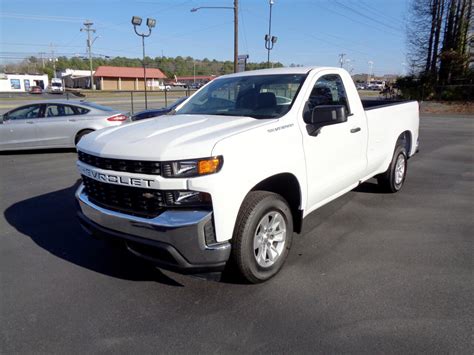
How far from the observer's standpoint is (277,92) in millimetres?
4109

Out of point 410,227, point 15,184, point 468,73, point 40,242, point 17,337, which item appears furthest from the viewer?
point 468,73

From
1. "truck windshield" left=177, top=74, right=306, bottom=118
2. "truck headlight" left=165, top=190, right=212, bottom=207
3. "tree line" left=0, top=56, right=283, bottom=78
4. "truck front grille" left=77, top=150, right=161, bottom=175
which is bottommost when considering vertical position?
"truck headlight" left=165, top=190, right=212, bottom=207

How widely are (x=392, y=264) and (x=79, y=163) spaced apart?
3.23m

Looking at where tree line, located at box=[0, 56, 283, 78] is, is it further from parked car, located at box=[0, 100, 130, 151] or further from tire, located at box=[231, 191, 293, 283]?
tire, located at box=[231, 191, 293, 283]

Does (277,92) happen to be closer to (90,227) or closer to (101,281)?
(90,227)

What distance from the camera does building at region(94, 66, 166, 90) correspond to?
3216 inches

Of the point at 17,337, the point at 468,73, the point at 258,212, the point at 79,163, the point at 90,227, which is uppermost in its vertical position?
the point at 468,73

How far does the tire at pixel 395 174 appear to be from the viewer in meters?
5.95

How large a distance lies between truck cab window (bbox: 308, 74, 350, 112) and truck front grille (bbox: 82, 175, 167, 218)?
2028mm

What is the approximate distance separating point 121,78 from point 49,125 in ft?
260

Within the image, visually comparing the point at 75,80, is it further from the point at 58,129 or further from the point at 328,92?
the point at 328,92

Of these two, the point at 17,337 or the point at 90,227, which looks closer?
the point at 17,337

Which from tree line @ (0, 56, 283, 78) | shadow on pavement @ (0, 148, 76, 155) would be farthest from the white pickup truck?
tree line @ (0, 56, 283, 78)

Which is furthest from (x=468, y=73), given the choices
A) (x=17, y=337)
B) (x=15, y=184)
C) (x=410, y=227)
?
(x=17, y=337)
